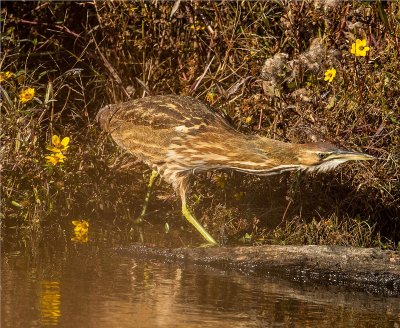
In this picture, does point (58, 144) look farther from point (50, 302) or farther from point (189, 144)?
point (50, 302)

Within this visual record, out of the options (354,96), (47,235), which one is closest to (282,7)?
(354,96)

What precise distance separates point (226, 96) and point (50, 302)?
2.78m

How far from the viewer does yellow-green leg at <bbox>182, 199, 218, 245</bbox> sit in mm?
5992

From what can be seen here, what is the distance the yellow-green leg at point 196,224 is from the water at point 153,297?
0.47m

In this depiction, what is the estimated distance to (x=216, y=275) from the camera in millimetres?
5387

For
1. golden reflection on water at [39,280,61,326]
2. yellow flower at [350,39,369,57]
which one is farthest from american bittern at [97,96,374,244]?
golden reflection on water at [39,280,61,326]

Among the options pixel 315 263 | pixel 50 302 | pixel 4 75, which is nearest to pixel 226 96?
pixel 4 75

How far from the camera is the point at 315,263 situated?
5363 millimetres

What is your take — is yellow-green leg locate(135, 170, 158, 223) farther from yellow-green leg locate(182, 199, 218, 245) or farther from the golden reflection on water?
the golden reflection on water

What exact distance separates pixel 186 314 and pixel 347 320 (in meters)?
0.79

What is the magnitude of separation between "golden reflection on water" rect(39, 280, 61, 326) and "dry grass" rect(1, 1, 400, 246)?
118cm

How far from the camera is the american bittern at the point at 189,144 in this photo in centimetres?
598

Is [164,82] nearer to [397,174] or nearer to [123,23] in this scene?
[123,23]

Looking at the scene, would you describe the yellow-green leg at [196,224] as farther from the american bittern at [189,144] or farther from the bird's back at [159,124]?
the bird's back at [159,124]
